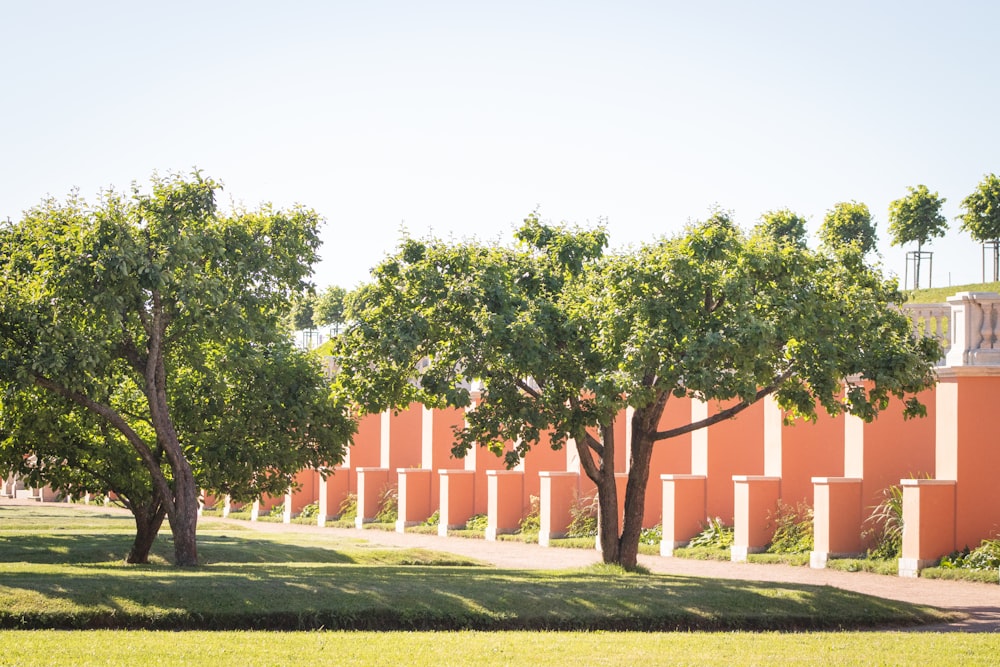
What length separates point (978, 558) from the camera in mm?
23141

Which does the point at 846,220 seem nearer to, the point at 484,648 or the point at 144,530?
the point at 144,530

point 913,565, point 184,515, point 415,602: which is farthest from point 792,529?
point 415,602

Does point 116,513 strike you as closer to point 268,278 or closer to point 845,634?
point 268,278

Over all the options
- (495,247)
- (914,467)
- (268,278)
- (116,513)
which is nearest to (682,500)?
(914,467)

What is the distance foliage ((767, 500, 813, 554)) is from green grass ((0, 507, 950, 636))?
310 inches

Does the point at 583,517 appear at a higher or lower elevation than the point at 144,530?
lower

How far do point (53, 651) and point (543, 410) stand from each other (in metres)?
9.61

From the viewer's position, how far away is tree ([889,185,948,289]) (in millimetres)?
71125

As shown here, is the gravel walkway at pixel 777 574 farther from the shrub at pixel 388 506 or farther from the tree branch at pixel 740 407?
the shrub at pixel 388 506

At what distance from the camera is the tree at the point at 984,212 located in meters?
66.6

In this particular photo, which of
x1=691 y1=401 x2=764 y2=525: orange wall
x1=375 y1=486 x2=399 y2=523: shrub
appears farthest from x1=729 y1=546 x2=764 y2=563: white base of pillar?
x1=375 y1=486 x2=399 y2=523: shrub

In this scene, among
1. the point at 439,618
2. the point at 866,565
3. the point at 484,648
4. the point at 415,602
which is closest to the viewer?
the point at 484,648

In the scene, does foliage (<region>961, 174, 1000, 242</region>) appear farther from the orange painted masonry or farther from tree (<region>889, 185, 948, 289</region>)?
the orange painted masonry

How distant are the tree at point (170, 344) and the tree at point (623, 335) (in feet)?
6.16
